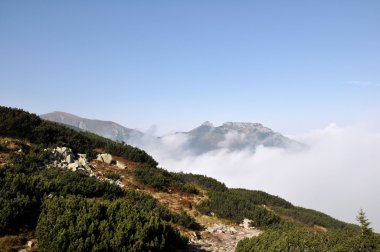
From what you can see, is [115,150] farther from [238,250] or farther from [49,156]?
[238,250]

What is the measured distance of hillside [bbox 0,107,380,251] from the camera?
30.6 feet

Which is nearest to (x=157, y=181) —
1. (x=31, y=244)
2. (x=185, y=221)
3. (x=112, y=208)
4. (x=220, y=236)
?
(x=185, y=221)

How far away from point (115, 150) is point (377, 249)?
67.8 feet

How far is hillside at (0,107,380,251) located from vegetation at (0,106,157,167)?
7 cm

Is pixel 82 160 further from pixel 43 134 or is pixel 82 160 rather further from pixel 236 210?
pixel 236 210

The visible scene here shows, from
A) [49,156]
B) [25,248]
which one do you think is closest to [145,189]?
→ [49,156]

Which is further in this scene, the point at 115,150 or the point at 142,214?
the point at 115,150

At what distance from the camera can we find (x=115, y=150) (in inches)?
1052

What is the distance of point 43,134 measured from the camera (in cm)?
2278

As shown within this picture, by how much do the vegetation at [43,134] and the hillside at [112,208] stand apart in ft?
0.21

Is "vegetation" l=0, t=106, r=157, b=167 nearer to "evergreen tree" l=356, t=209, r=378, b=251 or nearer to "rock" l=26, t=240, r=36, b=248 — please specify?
"rock" l=26, t=240, r=36, b=248

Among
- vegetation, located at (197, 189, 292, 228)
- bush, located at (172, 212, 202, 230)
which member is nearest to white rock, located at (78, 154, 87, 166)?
vegetation, located at (197, 189, 292, 228)

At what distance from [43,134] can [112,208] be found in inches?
569

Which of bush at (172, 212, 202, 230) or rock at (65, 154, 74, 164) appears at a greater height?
rock at (65, 154, 74, 164)
